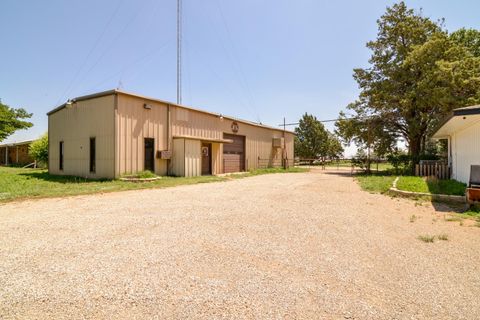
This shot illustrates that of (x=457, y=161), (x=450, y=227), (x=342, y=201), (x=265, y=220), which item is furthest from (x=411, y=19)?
(x=265, y=220)

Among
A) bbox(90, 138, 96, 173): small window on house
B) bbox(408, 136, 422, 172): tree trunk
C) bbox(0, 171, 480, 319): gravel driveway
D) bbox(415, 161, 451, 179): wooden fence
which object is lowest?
bbox(0, 171, 480, 319): gravel driveway

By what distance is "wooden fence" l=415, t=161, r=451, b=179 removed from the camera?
13408mm

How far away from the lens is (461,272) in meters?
3.12

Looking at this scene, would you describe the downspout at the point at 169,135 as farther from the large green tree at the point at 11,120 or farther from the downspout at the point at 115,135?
the large green tree at the point at 11,120

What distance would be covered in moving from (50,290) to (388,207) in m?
7.23

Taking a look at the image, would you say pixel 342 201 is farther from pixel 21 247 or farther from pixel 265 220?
pixel 21 247

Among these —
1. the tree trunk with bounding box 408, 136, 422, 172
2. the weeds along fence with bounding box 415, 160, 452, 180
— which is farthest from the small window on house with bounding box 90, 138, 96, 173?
the tree trunk with bounding box 408, 136, 422, 172

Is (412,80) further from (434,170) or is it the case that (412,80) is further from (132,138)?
(132,138)

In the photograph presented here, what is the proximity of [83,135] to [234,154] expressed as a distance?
33.0 feet

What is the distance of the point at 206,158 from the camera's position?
17.7 m

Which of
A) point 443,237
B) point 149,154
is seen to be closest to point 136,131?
point 149,154

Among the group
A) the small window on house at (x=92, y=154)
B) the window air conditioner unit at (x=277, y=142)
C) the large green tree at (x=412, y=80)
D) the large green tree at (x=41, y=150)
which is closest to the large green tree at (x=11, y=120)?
the large green tree at (x=41, y=150)

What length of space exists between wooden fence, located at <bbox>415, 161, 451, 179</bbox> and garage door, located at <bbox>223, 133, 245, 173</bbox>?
11.6 meters

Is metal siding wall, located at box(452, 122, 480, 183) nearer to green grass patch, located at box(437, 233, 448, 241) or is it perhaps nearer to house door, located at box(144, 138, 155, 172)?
green grass patch, located at box(437, 233, 448, 241)
